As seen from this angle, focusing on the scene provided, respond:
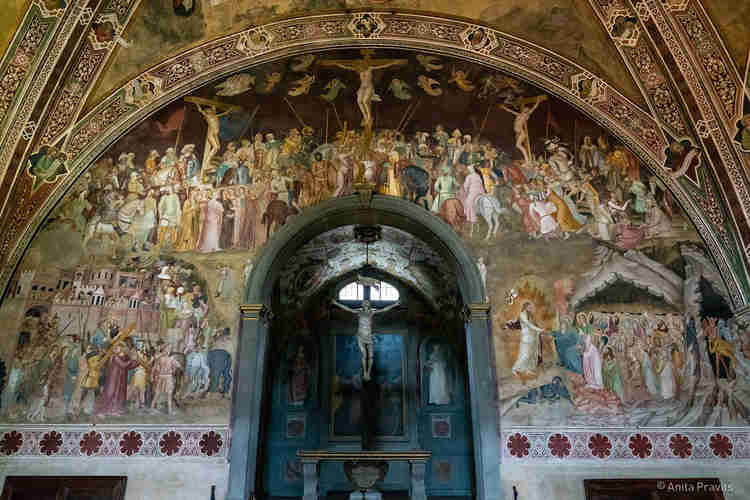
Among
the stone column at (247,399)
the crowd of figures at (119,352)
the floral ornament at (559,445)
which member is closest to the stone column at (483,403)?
the floral ornament at (559,445)

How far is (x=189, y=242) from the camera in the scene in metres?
10.8

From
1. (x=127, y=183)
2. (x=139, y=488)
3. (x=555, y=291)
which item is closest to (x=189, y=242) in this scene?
(x=127, y=183)

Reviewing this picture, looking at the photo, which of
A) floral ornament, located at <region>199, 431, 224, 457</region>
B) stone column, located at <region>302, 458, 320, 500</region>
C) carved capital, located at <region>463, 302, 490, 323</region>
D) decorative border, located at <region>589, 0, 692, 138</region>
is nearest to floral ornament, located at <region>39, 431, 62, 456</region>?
floral ornament, located at <region>199, 431, 224, 457</region>

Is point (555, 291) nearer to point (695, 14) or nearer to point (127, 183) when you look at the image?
point (695, 14)

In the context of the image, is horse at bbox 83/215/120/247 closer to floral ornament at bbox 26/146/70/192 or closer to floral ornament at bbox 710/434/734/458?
floral ornament at bbox 26/146/70/192

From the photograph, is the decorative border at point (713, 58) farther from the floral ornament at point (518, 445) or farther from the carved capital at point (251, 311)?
the carved capital at point (251, 311)

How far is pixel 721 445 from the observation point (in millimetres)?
9195

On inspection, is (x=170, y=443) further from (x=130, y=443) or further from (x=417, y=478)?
(x=417, y=478)

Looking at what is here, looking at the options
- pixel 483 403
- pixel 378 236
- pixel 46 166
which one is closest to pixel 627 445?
pixel 483 403

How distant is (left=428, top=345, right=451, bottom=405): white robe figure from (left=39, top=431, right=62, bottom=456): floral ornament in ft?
28.1

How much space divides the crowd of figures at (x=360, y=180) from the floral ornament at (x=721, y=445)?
3.29 meters

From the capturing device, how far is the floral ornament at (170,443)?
9.34 metres

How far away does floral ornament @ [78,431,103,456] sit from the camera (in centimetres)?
932

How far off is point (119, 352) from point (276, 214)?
3432 mm
